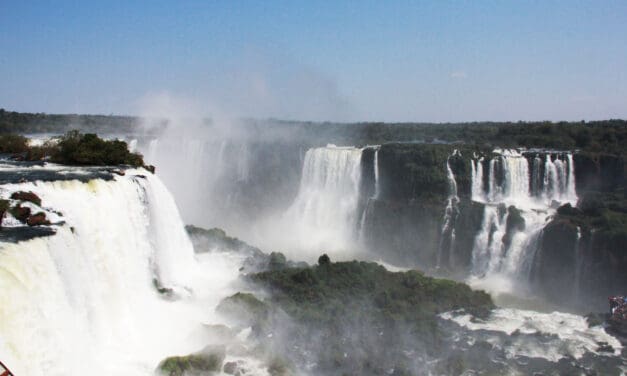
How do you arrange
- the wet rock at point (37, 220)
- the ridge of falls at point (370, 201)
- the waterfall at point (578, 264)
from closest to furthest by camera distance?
the wet rock at point (37, 220)
the waterfall at point (578, 264)
the ridge of falls at point (370, 201)

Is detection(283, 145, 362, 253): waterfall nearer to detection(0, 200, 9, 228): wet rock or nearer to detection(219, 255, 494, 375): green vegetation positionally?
detection(219, 255, 494, 375): green vegetation

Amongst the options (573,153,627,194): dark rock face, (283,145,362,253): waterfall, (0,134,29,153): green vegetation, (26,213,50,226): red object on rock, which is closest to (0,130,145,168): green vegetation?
(0,134,29,153): green vegetation

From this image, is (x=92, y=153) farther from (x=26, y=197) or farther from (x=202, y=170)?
(x=202, y=170)

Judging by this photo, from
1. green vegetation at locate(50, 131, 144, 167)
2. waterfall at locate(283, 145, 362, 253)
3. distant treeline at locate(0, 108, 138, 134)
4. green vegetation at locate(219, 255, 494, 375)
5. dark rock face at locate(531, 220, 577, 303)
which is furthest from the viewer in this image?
distant treeline at locate(0, 108, 138, 134)

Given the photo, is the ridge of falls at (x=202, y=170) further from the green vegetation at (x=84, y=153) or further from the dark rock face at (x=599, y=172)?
the dark rock face at (x=599, y=172)

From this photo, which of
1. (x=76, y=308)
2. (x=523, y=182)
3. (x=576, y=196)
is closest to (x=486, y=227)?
(x=523, y=182)

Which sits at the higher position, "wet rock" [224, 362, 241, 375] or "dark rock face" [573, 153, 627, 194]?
"dark rock face" [573, 153, 627, 194]

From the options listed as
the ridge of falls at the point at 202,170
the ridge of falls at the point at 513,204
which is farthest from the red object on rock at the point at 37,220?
the ridge of falls at the point at 202,170
